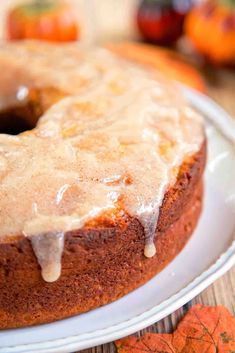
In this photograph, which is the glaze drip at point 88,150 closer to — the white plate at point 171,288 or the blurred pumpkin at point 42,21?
the white plate at point 171,288

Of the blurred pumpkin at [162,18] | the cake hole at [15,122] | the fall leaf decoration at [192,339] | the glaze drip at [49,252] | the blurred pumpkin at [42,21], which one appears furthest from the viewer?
the blurred pumpkin at [162,18]

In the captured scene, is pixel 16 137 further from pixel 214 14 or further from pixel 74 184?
pixel 214 14

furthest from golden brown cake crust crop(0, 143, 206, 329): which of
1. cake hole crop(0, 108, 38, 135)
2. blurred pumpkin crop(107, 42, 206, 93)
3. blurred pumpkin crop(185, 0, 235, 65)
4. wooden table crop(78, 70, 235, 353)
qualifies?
blurred pumpkin crop(185, 0, 235, 65)

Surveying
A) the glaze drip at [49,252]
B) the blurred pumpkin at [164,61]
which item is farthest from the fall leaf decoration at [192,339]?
the blurred pumpkin at [164,61]

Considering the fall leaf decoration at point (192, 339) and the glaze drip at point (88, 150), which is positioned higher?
the glaze drip at point (88, 150)

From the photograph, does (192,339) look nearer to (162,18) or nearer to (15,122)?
(15,122)

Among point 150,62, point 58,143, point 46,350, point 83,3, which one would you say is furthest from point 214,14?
point 46,350
